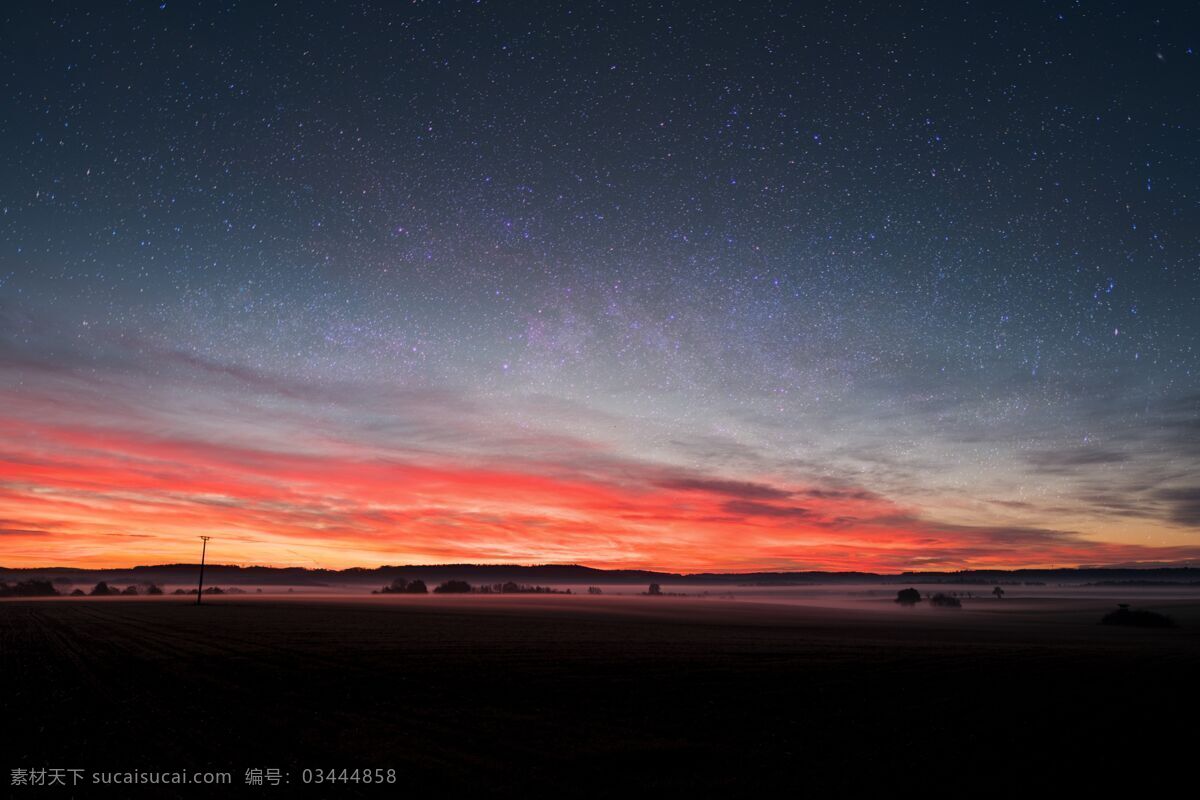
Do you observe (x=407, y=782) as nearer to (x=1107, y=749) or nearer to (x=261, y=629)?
(x=1107, y=749)

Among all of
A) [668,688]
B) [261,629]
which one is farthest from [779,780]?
[261,629]

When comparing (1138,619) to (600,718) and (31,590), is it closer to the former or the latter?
(600,718)

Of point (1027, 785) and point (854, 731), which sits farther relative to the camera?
point (854, 731)

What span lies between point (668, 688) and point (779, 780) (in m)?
11.0

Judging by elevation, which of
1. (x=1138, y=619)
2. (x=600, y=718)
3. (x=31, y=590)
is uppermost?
(x=600, y=718)

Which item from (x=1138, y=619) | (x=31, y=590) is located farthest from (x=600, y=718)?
(x=31, y=590)

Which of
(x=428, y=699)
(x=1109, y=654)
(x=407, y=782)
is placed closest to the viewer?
(x=407, y=782)

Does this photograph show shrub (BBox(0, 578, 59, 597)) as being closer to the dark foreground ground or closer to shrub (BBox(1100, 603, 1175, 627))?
the dark foreground ground

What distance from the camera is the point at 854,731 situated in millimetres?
16719

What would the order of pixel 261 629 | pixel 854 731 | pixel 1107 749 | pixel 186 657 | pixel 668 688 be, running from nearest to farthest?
pixel 1107 749, pixel 854 731, pixel 668 688, pixel 186 657, pixel 261 629

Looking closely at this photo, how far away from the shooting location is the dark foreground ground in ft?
42.1

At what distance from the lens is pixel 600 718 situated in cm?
1788

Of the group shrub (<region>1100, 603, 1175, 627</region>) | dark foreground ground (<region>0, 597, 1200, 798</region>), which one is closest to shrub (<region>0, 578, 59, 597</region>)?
dark foreground ground (<region>0, 597, 1200, 798</region>)

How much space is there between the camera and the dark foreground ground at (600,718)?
42.1ft
